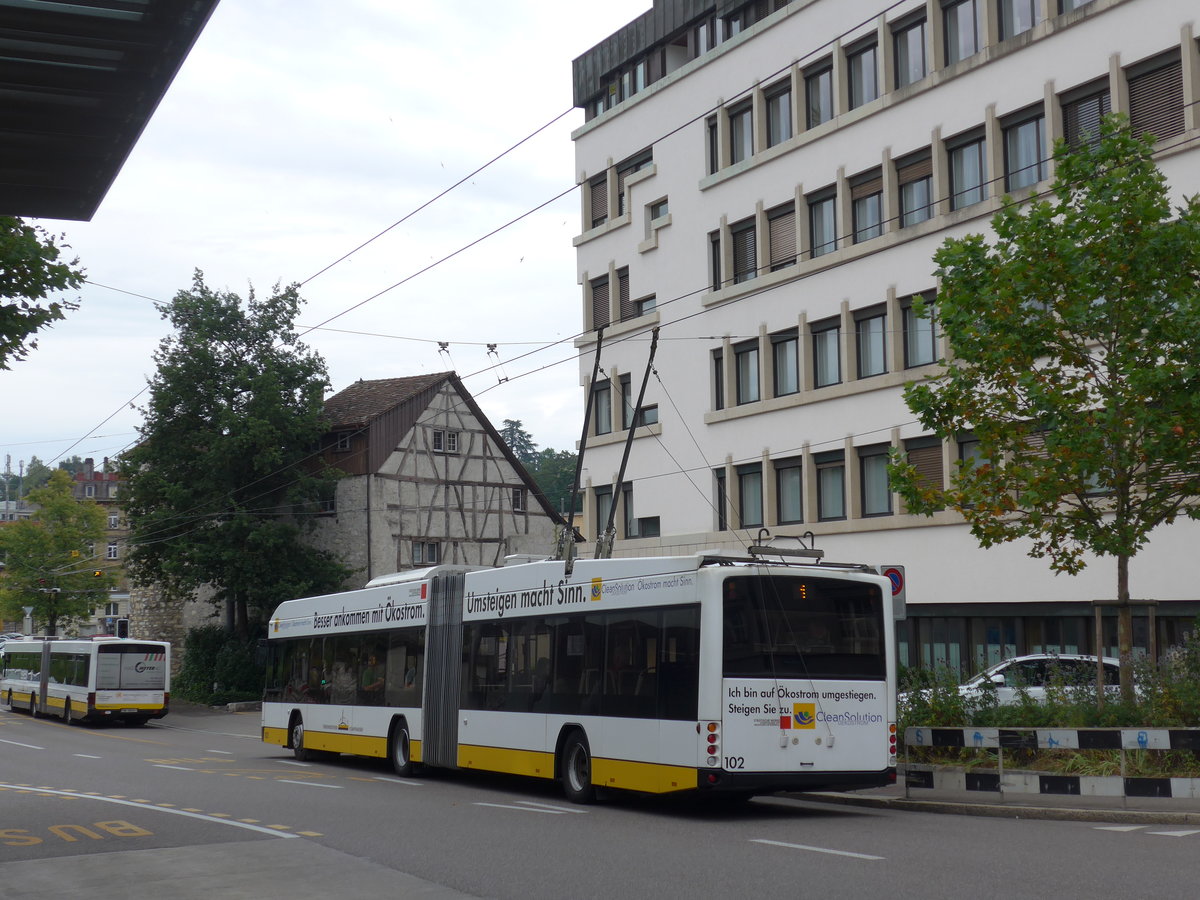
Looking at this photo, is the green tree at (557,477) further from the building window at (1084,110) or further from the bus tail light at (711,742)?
the bus tail light at (711,742)

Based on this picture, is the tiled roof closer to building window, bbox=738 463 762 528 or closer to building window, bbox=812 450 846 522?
building window, bbox=738 463 762 528

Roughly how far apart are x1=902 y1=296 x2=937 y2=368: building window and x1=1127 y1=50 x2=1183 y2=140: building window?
5586 mm

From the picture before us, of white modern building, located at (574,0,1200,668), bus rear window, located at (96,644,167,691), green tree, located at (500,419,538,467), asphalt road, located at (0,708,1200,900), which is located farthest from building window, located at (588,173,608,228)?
green tree, located at (500,419,538,467)

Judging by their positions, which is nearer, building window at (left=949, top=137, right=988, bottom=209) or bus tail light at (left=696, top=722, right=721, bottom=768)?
bus tail light at (left=696, top=722, right=721, bottom=768)

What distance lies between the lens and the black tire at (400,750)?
74.3ft

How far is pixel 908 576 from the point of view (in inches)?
1219

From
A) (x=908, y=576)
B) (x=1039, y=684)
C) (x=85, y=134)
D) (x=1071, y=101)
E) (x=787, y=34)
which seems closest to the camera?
(x=85, y=134)

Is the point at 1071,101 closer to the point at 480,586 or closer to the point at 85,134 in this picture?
the point at 480,586

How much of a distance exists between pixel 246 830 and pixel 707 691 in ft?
16.0

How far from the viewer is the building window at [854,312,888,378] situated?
31609 mm

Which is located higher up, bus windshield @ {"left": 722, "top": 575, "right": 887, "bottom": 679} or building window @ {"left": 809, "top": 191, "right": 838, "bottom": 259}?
building window @ {"left": 809, "top": 191, "right": 838, "bottom": 259}

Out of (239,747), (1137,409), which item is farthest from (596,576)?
(239,747)

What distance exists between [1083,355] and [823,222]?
15.3 metres

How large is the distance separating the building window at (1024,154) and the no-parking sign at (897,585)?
12.5 m
